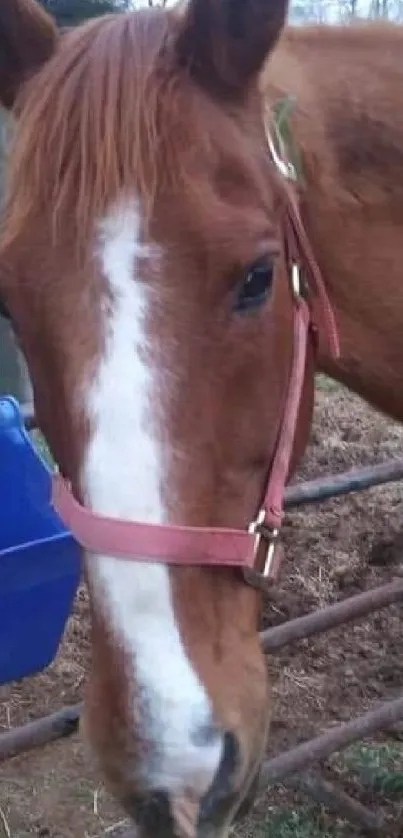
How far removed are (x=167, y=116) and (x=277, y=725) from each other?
2.14 m

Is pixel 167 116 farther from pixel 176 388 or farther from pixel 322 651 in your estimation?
pixel 322 651

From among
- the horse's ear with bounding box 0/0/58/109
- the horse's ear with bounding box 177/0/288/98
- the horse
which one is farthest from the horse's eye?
the horse's ear with bounding box 0/0/58/109

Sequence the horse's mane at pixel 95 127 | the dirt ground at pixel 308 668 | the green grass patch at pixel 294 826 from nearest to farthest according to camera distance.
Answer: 1. the horse's mane at pixel 95 127
2. the green grass patch at pixel 294 826
3. the dirt ground at pixel 308 668

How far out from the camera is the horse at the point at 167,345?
138cm

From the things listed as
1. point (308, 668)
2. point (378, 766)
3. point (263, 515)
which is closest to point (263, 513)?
point (263, 515)

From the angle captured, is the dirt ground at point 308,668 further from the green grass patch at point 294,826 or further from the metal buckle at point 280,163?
the metal buckle at point 280,163

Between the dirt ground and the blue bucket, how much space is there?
73 centimetres

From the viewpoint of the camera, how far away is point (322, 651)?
3539mm

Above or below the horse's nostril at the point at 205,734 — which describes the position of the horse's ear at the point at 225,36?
above

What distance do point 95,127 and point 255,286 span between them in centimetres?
30

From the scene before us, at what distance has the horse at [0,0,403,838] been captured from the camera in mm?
1378

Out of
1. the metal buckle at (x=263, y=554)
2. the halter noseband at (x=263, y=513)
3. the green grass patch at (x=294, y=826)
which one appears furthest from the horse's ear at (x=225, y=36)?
the green grass patch at (x=294, y=826)

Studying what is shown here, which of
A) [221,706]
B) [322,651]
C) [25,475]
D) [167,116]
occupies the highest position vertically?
[167,116]

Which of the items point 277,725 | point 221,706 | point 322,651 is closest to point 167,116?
point 221,706
